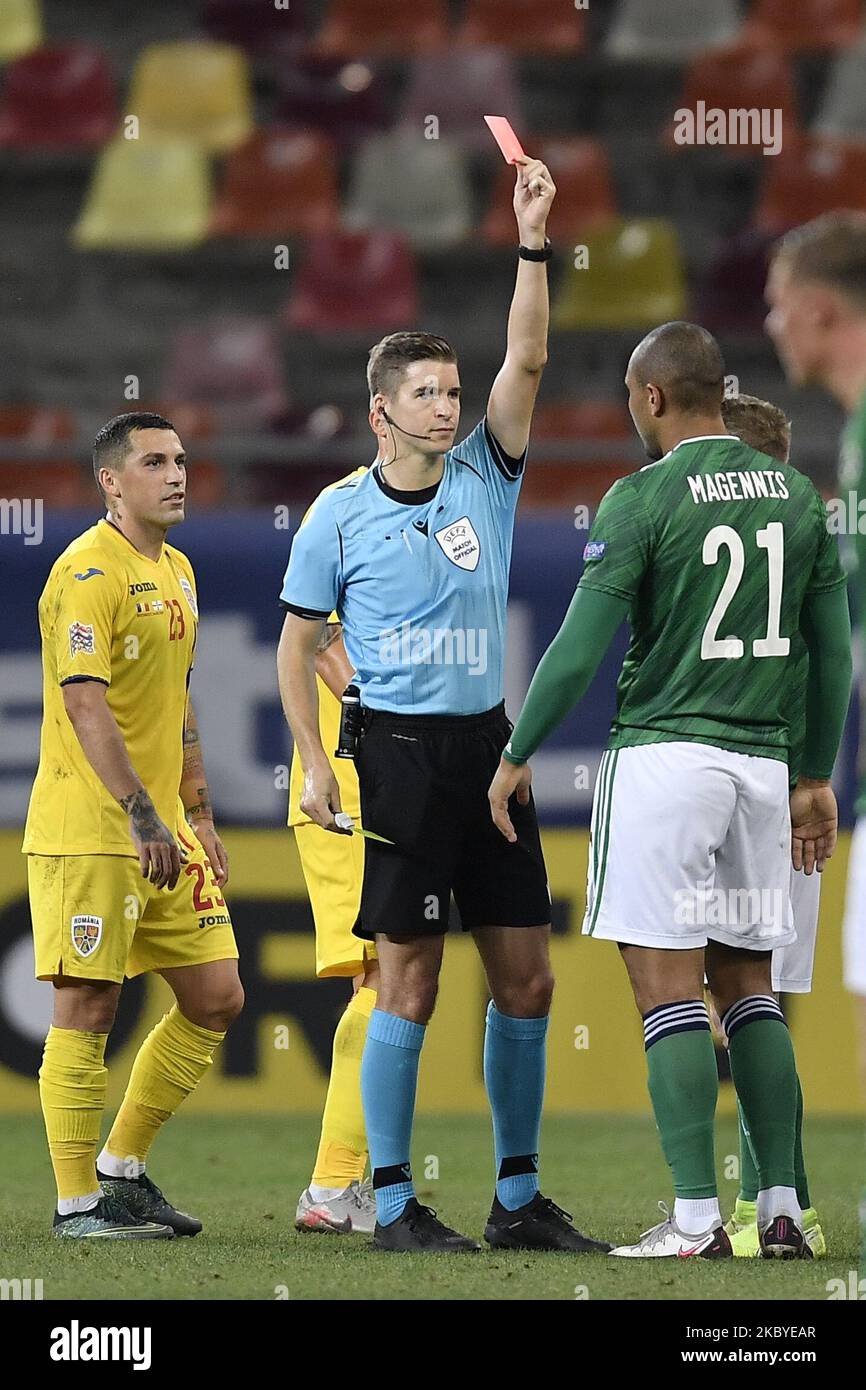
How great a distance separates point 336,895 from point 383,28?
808 cm

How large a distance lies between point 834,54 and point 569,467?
171 inches

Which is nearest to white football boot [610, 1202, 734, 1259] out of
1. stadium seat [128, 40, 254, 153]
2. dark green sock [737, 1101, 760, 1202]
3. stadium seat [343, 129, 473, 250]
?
dark green sock [737, 1101, 760, 1202]

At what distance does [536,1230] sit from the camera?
4.82m

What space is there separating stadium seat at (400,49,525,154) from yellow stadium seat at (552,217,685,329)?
1054 millimetres

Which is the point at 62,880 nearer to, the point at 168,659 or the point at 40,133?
the point at 168,659

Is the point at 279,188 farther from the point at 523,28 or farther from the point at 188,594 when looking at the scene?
A: the point at 188,594

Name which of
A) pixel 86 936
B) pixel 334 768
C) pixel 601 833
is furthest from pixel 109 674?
pixel 601 833

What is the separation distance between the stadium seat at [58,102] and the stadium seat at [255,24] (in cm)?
87

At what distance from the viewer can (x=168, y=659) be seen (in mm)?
5383

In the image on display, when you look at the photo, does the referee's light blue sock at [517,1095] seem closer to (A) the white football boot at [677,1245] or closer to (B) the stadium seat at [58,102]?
(A) the white football boot at [677,1245]

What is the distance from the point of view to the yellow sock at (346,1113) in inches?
209

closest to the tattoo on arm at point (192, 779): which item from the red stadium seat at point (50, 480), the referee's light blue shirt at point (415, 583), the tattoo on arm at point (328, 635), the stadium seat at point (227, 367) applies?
the tattoo on arm at point (328, 635)

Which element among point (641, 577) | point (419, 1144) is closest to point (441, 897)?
point (641, 577)

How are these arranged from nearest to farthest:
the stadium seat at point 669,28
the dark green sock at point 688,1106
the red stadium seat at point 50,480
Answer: the dark green sock at point 688,1106 < the red stadium seat at point 50,480 < the stadium seat at point 669,28
